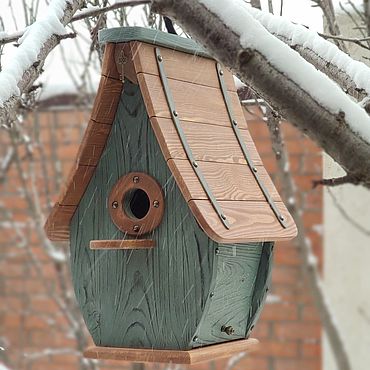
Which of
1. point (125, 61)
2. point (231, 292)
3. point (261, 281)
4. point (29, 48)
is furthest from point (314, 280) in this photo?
point (29, 48)

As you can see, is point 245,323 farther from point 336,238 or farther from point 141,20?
point 336,238

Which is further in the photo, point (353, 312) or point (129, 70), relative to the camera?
point (353, 312)

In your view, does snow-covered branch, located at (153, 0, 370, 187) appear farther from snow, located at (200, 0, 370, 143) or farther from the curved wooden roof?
the curved wooden roof

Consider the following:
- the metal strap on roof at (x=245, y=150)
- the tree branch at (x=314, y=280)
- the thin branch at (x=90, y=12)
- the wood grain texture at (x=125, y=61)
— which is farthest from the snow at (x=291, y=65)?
the tree branch at (x=314, y=280)

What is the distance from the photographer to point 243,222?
148cm

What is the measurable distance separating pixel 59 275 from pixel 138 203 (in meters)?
1.54

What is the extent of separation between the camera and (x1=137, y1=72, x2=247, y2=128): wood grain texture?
57.9 inches

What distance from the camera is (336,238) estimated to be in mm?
3477

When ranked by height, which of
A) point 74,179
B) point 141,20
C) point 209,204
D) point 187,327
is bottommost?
point 187,327

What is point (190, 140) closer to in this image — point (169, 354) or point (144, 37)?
point (144, 37)

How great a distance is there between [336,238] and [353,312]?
31 centimetres

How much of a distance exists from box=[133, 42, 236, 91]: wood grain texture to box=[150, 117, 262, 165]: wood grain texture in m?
0.09

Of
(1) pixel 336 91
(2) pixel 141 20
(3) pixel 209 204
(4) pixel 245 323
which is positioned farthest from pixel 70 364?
(1) pixel 336 91

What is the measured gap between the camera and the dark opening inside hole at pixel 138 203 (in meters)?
1.59
